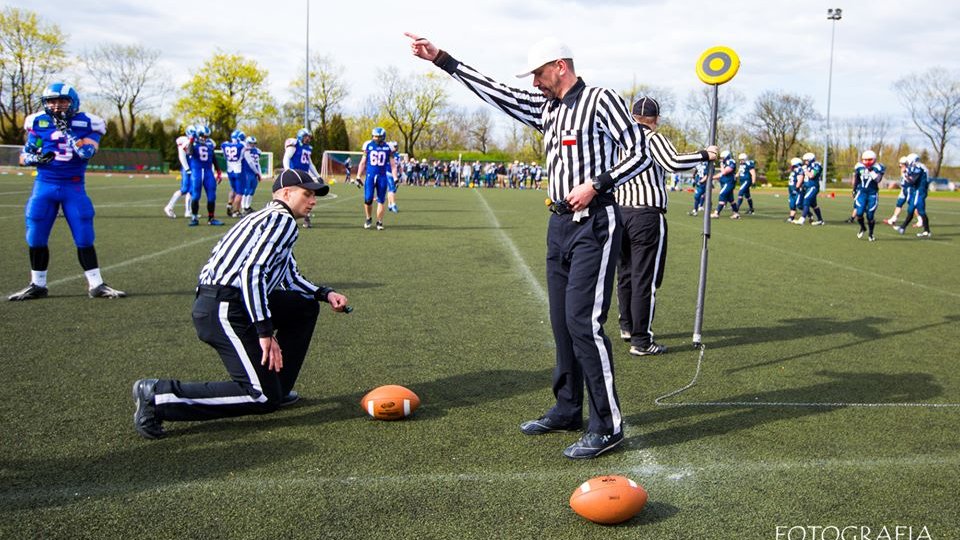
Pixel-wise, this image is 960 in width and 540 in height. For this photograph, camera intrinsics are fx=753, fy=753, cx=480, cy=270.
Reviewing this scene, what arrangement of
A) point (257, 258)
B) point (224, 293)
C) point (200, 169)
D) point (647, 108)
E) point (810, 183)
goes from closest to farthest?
point (257, 258) → point (224, 293) → point (647, 108) → point (200, 169) → point (810, 183)

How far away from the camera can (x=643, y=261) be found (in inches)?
247

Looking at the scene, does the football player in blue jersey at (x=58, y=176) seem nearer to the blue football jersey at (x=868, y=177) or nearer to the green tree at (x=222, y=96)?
the blue football jersey at (x=868, y=177)

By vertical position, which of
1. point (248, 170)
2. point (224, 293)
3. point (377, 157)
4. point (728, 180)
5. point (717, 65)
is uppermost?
point (717, 65)

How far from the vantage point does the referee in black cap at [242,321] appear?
159 inches

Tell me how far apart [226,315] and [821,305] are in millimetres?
6806

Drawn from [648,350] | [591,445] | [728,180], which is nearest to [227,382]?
[591,445]

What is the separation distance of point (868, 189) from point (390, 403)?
1620 cm

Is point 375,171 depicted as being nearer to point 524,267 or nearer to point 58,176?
point 524,267

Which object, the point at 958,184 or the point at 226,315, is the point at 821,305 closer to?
the point at 226,315

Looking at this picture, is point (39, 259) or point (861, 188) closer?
point (39, 259)

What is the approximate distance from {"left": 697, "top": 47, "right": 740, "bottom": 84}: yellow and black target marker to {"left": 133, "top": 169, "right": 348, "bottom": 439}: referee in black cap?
11.1ft

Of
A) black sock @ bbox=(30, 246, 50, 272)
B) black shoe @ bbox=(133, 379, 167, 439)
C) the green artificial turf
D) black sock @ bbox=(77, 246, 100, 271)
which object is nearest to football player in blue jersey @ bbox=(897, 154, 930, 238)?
the green artificial turf

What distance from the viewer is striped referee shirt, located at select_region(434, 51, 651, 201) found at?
3904mm

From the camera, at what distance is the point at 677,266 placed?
11.5 m
